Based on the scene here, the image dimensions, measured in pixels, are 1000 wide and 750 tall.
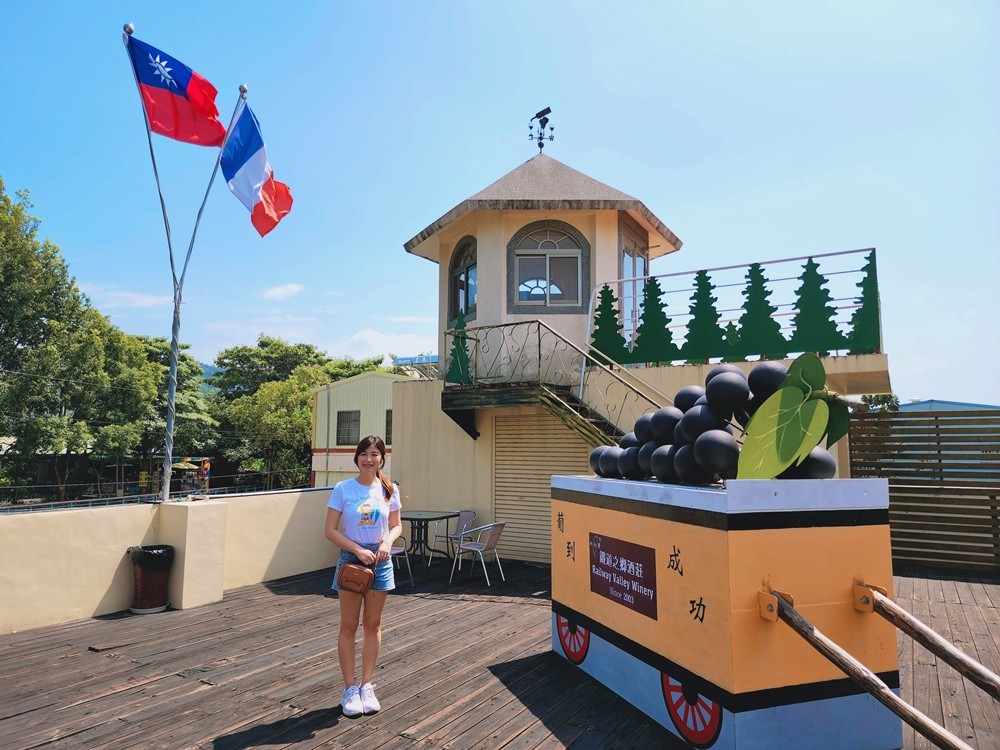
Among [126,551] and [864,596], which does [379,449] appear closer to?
[864,596]

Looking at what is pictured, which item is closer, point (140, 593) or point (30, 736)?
point (30, 736)

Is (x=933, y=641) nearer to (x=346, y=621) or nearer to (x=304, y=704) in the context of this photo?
(x=346, y=621)

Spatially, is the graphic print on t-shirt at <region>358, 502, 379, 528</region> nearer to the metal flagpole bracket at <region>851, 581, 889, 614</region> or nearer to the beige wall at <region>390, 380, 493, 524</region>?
the metal flagpole bracket at <region>851, 581, 889, 614</region>

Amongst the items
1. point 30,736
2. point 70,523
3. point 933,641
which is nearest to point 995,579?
point 933,641

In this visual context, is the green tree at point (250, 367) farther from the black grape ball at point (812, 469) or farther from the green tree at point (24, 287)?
the black grape ball at point (812, 469)

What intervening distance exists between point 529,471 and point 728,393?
20.1 feet

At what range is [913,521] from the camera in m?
9.55

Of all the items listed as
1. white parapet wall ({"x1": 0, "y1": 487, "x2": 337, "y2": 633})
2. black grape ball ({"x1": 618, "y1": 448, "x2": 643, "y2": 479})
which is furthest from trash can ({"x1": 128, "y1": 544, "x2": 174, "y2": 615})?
black grape ball ({"x1": 618, "y1": 448, "x2": 643, "y2": 479})

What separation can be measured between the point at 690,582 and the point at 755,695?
65cm

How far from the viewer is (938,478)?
9453mm

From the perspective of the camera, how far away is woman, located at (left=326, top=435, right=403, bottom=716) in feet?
13.1

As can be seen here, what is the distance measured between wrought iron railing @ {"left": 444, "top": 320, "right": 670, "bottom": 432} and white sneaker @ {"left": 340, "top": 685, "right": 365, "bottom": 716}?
5.30m

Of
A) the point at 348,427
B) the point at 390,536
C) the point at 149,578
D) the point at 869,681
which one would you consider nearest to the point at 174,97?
the point at 149,578

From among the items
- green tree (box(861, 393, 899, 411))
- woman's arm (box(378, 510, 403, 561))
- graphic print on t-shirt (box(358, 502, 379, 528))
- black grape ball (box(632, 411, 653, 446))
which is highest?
green tree (box(861, 393, 899, 411))
